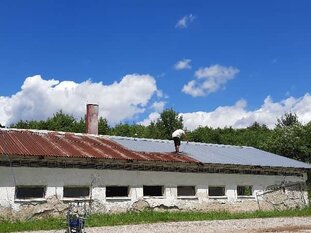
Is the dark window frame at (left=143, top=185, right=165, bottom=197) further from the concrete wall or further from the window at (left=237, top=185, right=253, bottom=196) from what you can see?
the window at (left=237, top=185, right=253, bottom=196)

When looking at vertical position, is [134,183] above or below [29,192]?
above

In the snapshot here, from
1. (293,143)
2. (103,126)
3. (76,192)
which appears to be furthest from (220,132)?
(76,192)

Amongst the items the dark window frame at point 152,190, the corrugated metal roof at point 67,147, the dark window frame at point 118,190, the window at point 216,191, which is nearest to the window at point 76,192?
the dark window frame at point 118,190

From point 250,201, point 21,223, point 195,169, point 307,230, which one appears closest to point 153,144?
point 195,169

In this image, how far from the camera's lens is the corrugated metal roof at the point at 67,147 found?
16.6 meters

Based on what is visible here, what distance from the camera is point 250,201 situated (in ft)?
71.9

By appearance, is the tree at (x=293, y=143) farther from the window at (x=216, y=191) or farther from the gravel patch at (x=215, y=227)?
the gravel patch at (x=215, y=227)

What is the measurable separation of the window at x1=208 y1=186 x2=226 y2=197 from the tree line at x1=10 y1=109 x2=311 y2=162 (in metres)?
16.1

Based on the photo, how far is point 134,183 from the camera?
18438 millimetres

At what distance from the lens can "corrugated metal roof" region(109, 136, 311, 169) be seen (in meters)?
21.5

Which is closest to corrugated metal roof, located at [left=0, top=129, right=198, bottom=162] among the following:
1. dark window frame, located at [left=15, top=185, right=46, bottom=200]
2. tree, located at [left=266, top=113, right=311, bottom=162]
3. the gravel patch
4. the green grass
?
dark window frame, located at [left=15, top=185, right=46, bottom=200]

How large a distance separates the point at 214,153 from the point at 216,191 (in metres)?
2.86

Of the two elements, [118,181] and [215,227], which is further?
[118,181]

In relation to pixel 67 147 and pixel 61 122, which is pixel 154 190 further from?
Answer: pixel 61 122
